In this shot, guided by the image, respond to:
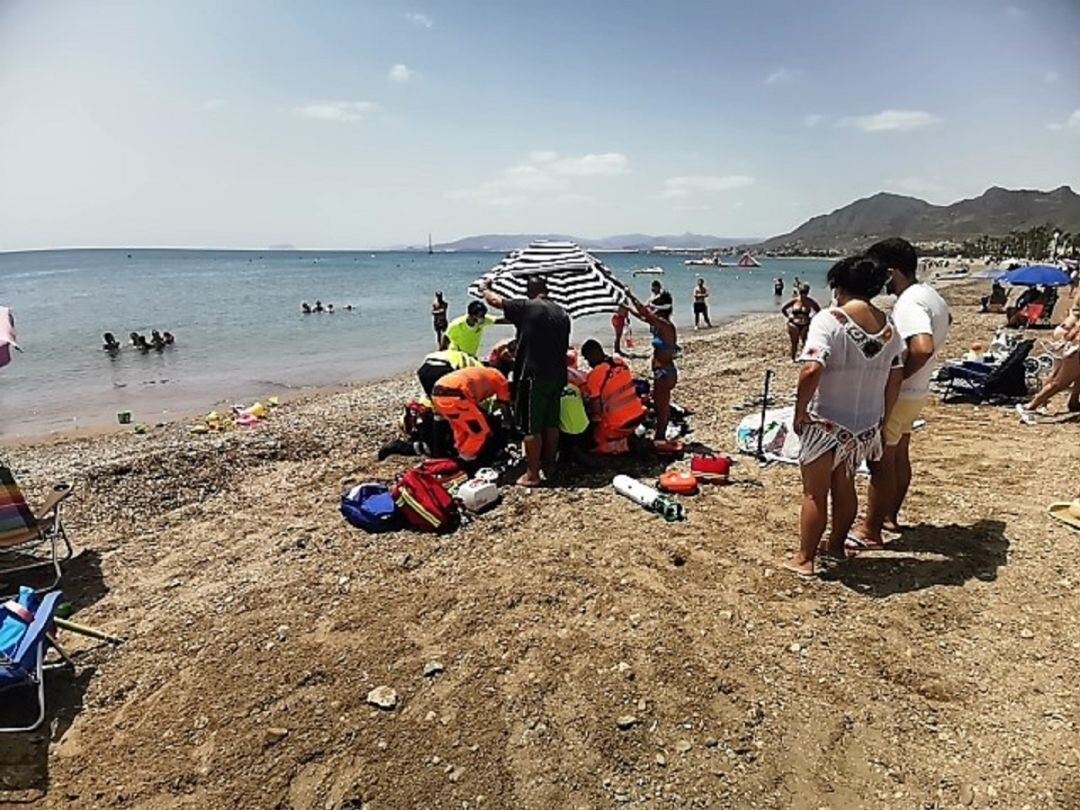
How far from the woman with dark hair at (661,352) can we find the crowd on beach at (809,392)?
0.5 inches

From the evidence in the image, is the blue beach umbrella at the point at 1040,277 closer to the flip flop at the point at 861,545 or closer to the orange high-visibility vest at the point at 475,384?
the flip flop at the point at 861,545

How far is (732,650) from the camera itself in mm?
3221

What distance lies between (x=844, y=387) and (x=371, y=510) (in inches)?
139

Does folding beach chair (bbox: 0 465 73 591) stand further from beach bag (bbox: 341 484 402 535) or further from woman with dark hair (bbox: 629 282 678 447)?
woman with dark hair (bbox: 629 282 678 447)

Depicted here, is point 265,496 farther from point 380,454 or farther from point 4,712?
point 4,712

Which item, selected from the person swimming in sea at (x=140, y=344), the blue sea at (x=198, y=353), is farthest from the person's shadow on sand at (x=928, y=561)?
the person swimming in sea at (x=140, y=344)

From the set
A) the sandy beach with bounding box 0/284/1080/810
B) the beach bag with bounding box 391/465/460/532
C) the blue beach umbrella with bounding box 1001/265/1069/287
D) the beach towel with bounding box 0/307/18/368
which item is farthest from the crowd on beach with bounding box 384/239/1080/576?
the blue beach umbrella with bounding box 1001/265/1069/287

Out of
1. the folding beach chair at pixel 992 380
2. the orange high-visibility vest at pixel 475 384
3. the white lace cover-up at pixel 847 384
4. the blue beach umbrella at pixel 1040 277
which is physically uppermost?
the blue beach umbrella at pixel 1040 277

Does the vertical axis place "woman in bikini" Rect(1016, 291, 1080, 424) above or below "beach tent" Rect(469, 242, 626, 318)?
below

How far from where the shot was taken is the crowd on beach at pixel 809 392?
3.45 metres

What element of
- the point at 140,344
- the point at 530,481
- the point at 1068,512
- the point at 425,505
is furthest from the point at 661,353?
the point at 140,344

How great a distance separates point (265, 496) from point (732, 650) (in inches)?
183

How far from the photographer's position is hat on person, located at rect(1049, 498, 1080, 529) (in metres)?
4.27

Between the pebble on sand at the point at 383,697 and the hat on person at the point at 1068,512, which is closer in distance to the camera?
the pebble on sand at the point at 383,697
